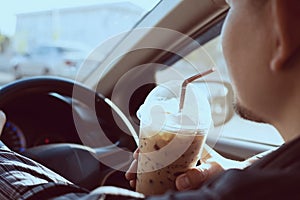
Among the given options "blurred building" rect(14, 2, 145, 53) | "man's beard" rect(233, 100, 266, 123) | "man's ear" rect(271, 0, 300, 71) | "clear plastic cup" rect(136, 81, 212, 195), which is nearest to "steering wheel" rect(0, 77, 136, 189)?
"blurred building" rect(14, 2, 145, 53)

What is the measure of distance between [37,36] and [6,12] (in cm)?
22

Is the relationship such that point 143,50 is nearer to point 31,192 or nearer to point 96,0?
point 96,0

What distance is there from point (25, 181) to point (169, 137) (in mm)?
295

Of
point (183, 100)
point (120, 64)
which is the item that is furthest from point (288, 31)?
point (120, 64)

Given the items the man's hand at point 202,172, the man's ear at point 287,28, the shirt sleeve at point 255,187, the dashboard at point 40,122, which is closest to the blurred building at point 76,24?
the dashboard at point 40,122

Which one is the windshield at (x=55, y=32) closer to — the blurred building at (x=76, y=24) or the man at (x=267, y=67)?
the blurred building at (x=76, y=24)

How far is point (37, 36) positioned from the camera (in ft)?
7.50

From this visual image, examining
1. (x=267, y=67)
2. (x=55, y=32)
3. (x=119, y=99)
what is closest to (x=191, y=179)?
(x=267, y=67)

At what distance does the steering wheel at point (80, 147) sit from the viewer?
148 centimetres

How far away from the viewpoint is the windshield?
1.96 m

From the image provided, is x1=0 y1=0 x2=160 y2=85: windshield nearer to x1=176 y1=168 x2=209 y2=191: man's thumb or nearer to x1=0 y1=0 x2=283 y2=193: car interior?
x1=0 y1=0 x2=283 y2=193: car interior

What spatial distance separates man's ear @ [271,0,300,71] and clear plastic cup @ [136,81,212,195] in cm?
26

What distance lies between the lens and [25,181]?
0.90m

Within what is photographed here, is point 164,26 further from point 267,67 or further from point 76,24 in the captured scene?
point 267,67
